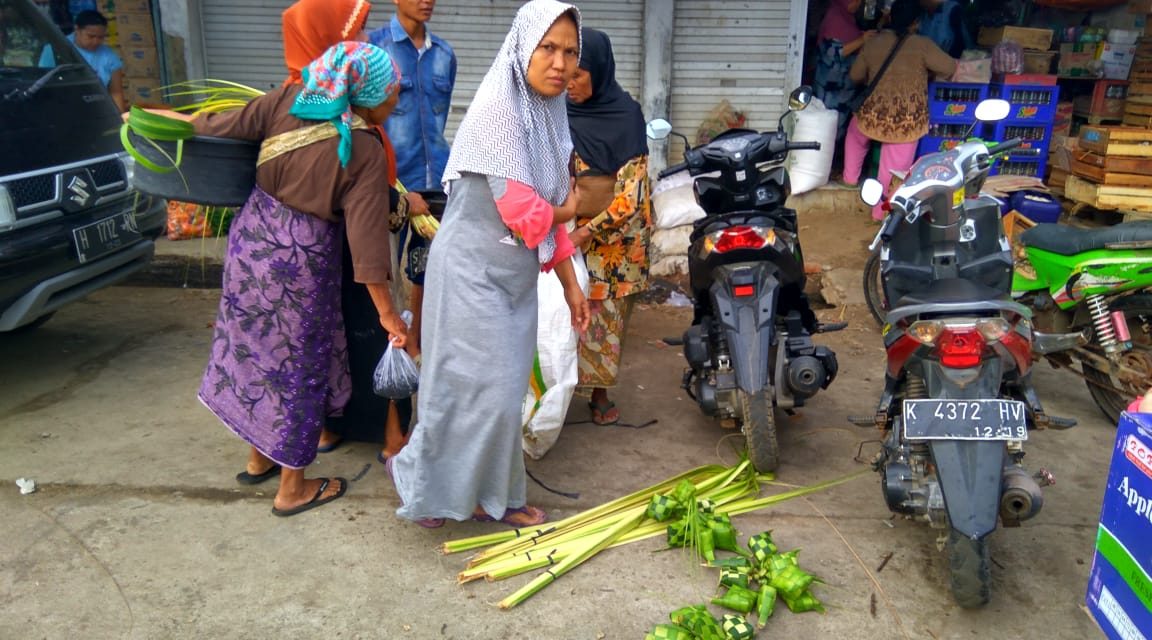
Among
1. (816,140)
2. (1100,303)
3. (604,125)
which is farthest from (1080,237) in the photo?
(816,140)

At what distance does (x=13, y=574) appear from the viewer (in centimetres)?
287

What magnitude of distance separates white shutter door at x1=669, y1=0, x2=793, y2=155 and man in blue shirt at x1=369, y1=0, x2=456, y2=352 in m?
3.54

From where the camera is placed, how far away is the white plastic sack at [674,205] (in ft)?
20.6

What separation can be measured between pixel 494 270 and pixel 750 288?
1176 mm

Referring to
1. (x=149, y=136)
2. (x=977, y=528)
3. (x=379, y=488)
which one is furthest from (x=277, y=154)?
(x=977, y=528)

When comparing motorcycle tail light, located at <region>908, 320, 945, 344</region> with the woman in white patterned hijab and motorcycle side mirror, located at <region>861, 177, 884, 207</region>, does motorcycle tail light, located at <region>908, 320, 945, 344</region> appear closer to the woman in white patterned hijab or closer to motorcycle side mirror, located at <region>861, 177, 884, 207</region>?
motorcycle side mirror, located at <region>861, 177, 884, 207</region>

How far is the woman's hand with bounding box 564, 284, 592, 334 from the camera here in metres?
3.04

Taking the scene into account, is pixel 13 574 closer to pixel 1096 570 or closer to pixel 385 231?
pixel 385 231

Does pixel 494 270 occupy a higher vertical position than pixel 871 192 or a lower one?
lower

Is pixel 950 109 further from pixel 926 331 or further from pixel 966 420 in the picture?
pixel 966 420

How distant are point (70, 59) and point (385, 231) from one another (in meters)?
3.03

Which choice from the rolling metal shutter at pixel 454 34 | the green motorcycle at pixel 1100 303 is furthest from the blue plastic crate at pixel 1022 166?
the green motorcycle at pixel 1100 303

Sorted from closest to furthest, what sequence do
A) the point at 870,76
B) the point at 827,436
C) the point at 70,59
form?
the point at 827,436 < the point at 70,59 < the point at 870,76

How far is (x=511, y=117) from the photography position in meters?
2.59
